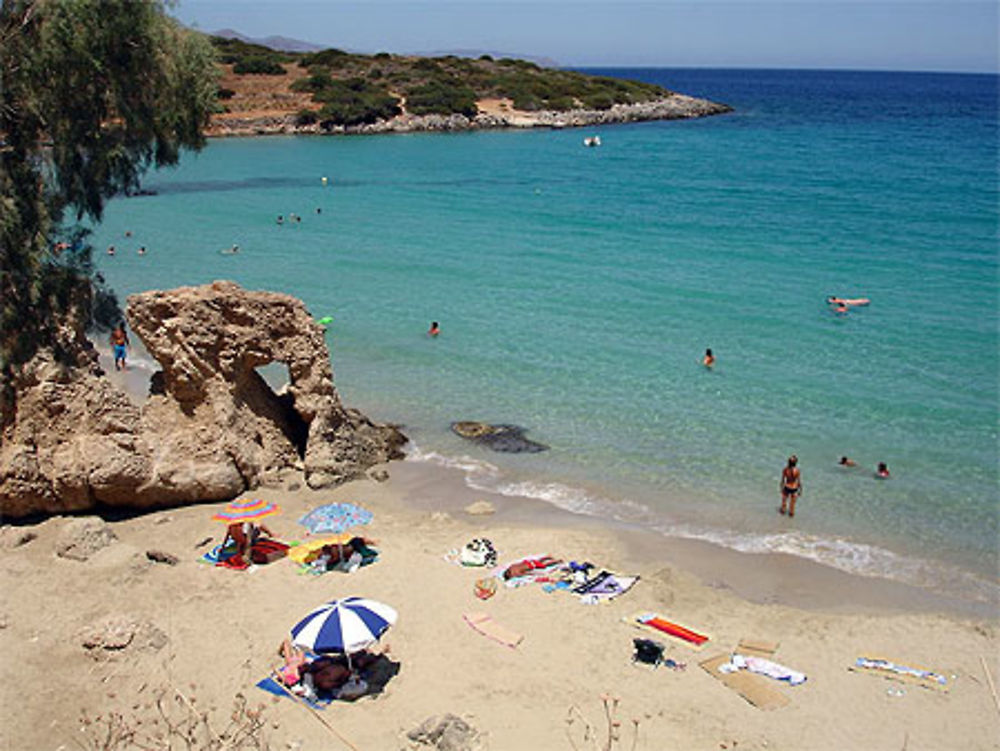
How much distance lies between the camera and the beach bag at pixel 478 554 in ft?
52.3

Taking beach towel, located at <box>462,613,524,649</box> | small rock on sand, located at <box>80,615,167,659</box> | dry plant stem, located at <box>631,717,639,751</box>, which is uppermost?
small rock on sand, located at <box>80,615,167,659</box>

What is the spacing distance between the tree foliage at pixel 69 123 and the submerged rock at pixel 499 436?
30.6 feet

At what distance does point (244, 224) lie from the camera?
4809 centimetres

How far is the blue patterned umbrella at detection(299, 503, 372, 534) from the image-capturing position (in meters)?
16.2

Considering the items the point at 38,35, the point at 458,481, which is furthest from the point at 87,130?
the point at 458,481

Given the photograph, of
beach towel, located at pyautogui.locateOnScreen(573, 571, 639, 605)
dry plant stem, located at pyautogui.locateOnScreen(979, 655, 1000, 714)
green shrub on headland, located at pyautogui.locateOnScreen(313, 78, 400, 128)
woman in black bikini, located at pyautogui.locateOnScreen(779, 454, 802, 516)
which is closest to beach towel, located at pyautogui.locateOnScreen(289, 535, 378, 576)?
beach towel, located at pyautogui.locateOnScreen(573, 571, 639, 605)

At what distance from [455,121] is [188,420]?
8294cm

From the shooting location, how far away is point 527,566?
15.8 metres

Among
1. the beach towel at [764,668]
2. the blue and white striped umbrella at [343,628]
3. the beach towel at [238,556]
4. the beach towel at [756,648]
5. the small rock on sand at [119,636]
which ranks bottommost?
the beach towel at [756,648]

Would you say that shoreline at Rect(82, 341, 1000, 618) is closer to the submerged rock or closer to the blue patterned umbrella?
the submerged rock

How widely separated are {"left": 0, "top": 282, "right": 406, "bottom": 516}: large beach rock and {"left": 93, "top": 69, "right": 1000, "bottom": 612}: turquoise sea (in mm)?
3072

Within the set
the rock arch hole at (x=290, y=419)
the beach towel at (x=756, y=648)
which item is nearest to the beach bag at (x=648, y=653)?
the beach towel at (x=756, y=648)

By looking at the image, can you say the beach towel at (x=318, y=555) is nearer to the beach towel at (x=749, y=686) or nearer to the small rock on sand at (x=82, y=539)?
the small rock on sand at (x=82, y=539)

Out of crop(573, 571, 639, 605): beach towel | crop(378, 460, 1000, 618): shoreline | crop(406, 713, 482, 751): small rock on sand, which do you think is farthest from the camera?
crop(378, 460, 1000, 618): shoreline
